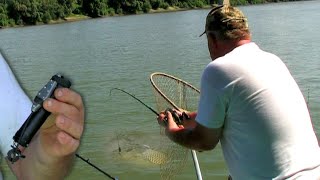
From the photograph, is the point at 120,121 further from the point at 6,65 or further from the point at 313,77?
the point at 6,65

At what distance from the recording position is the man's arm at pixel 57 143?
5.46ft

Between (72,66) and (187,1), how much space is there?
3079 inches

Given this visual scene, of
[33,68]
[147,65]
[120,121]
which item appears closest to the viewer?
[120,121]

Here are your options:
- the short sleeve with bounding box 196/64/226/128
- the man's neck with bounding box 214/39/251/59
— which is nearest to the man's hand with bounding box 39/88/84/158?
the short sleeve with bounding box 196/64/226/128

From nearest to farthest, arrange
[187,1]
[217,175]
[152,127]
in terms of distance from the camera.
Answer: [217,175]
[152,127]
[187,1]

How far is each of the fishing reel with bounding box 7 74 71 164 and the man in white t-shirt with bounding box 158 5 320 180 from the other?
4.60ft

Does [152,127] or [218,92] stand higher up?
[218,92]

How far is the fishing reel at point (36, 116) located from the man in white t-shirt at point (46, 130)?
2cm

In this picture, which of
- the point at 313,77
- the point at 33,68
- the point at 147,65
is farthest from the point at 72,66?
the point at 313,77

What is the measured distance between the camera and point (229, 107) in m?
3.02

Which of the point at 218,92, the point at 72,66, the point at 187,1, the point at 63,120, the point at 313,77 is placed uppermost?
the point at 63,120

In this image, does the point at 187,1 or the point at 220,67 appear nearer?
the point at 220,67

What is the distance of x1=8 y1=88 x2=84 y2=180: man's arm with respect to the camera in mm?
1663

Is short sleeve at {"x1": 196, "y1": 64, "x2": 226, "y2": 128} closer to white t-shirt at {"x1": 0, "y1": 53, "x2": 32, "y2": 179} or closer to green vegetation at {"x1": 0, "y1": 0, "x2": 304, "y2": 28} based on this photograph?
white t-shirt at {"x1": 0, "y1": 53, "x2": 32, "y2": 179}
